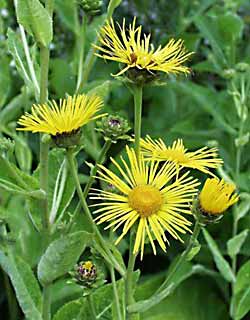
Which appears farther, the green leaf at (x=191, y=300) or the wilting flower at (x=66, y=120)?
the green leaf at (x=191, y=300)

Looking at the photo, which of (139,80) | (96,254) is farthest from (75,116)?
(96,254)

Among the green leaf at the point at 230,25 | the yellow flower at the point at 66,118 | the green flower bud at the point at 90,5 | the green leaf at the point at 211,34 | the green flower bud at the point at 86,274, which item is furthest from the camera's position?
the green leaf at the point at 211,34

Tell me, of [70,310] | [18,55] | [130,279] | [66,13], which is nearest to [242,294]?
[70,310]

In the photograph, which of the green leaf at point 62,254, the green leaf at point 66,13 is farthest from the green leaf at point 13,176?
the green leaf at point 66,13

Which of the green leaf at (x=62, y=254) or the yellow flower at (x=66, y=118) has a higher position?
the yellow flower at (x=66, y=118)

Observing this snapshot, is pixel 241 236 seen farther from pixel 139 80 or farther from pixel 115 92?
pixel 115 92

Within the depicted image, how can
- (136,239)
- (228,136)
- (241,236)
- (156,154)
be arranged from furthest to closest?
(228,136)
(241,236)
(156,154)
(136,239)

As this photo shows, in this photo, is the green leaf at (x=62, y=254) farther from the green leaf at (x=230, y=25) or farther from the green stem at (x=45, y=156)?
the green leaf at (x=230, y=25)

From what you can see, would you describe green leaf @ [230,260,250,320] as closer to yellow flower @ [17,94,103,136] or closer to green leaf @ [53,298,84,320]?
green leaf @ [53,298,84,320]

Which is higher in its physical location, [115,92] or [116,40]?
[115,92]
